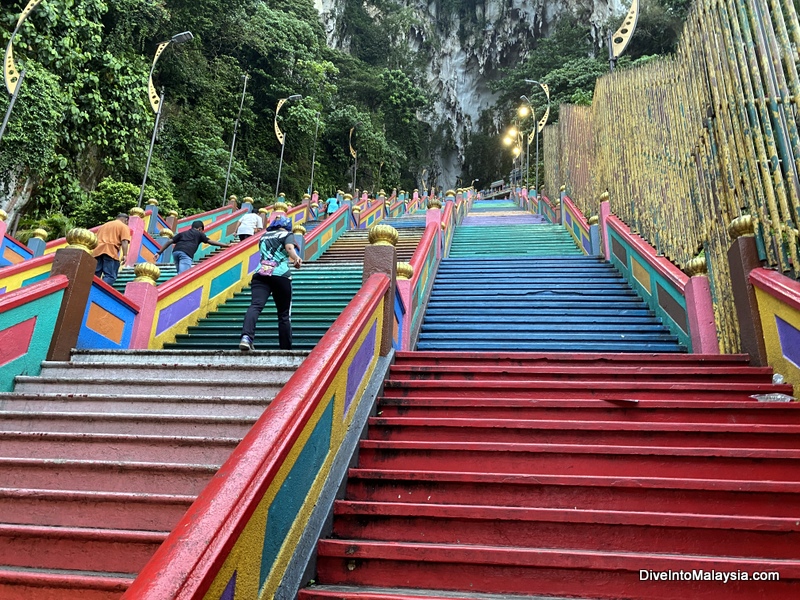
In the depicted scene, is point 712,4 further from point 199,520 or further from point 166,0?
point 166,0

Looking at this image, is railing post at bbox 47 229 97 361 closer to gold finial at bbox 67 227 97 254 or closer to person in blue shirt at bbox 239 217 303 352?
gold finial at bbox 67 227 97 254

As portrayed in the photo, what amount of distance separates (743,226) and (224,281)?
20.2 ft

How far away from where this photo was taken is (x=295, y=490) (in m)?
2.31

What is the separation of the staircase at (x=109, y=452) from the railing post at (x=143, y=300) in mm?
837

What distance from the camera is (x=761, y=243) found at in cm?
410

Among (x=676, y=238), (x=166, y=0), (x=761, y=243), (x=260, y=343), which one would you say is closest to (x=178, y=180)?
(x=166, y=0)

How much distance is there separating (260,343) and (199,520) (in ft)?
13.5

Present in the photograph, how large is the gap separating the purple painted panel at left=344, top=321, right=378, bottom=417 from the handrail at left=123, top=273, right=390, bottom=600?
368mm

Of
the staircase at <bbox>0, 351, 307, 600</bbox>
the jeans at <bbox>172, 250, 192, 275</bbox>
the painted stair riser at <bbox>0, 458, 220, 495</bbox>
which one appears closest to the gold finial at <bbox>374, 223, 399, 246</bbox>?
the staircase at <bbox>0, 351, 307, 600</bbox>

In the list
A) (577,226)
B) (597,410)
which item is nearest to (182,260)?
(597,410)

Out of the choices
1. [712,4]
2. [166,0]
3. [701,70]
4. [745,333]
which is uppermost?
[166,0]

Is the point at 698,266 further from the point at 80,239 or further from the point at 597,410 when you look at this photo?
the point at 80,239

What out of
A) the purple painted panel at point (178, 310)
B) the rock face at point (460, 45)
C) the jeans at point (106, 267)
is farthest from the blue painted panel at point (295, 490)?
the rock face at point (460, 45)

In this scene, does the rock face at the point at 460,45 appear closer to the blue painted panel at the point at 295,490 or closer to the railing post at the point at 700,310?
the railing post at the point at 700,310
